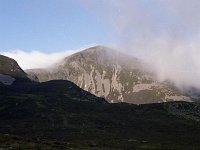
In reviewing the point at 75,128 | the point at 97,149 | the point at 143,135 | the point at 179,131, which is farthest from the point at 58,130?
the point at 97,149

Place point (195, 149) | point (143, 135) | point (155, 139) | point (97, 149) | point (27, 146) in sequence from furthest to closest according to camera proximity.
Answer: point (143, 135)
point (155, 139)
point (195, 149)
point (97, 149)
point (27, 146)

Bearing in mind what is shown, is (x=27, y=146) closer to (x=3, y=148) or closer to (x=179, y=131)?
(x=3, y=148)

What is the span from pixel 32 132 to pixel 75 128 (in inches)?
961

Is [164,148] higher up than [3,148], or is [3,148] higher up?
[3,148]

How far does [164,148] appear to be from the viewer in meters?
128

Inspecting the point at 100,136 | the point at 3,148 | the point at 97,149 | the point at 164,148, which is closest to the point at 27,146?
the point at 3,148

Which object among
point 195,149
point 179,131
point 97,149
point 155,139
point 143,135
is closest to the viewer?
point 97,149

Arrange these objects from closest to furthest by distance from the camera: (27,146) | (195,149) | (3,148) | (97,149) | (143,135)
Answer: (3,148) → (27,146) → (97,149) → (195,149) → (143,135)

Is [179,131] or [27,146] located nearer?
[27,146]

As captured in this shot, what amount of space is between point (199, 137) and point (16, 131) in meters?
82.0

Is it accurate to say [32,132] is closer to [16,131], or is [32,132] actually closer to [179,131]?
[16,131]

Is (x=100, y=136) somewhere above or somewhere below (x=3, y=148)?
below

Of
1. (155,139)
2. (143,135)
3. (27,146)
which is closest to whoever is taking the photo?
(27,146)

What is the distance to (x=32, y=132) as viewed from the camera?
595 feet
